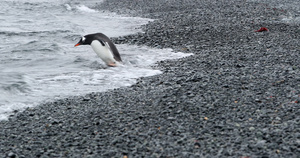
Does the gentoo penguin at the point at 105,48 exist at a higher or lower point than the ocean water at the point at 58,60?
higher

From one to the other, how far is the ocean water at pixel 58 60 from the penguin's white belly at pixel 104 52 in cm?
28

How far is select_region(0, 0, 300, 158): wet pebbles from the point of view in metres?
4.50

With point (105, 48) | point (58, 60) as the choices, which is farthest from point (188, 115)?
point (58, 60)

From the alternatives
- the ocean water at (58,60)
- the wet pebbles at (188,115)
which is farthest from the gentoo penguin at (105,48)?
the wet pebbles at (188,115)

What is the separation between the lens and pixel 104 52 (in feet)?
33.4

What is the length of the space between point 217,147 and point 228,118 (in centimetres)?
93

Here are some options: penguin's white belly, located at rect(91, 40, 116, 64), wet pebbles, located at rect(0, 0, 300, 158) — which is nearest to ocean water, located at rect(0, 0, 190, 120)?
penguin's white belly, located at rect(91, 40, 116, 64)

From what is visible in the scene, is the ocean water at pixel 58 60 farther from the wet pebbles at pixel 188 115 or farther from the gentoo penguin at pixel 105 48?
the wet pebbles at pixel 188 115

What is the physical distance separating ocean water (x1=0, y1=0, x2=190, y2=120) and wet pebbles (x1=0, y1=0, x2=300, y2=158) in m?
0.92

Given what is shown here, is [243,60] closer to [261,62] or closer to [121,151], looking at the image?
[261,62]

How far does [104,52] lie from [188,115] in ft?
17.5

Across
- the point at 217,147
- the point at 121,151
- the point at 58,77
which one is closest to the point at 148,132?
the point at 121,151

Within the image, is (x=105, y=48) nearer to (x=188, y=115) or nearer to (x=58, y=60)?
(x=58, y=60)

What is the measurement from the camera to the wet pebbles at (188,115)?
14.8 feet
